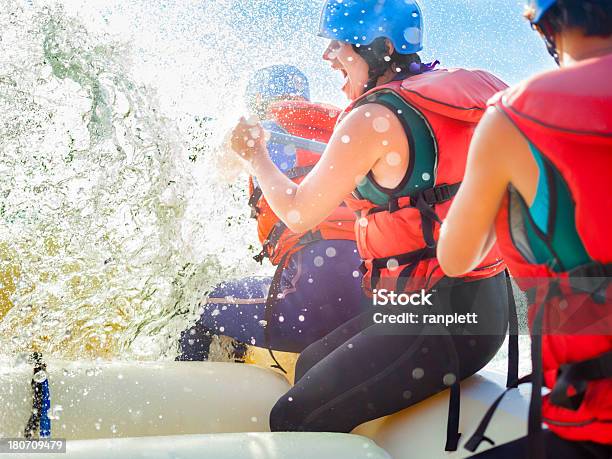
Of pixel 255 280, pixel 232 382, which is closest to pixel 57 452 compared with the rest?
pixel 232 382

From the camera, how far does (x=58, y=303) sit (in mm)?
2518

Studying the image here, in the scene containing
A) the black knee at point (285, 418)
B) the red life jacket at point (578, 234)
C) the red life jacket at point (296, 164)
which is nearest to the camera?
the red life jacket at point (578, 234)

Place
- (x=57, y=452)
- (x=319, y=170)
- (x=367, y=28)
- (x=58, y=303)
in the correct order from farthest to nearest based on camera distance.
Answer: (x=58, y=303)
(x=367, y=28)
(x=319, y=170)
(x=57, y=452)

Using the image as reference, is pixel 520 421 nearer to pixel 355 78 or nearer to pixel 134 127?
pixel 355 78

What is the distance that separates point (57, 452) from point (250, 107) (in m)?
2.00

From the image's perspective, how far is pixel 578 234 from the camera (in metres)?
0.91

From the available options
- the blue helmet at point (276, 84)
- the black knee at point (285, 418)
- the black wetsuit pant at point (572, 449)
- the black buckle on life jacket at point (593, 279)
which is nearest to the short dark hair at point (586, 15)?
the black buckle on life jacket at point (593, 279)

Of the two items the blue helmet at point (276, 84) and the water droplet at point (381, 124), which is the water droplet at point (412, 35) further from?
the blue helmet at point (276, 84)

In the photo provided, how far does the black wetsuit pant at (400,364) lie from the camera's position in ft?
5.20

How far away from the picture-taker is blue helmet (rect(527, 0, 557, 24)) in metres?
0.96

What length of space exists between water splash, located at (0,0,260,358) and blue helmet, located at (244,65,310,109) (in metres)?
0.50

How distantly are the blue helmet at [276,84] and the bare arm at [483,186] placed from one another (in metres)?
2.07

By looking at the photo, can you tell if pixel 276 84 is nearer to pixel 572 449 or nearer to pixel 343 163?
pixel 343 163

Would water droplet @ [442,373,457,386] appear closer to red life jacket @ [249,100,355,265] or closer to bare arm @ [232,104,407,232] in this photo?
bare arm @ [232,104,407,232]
